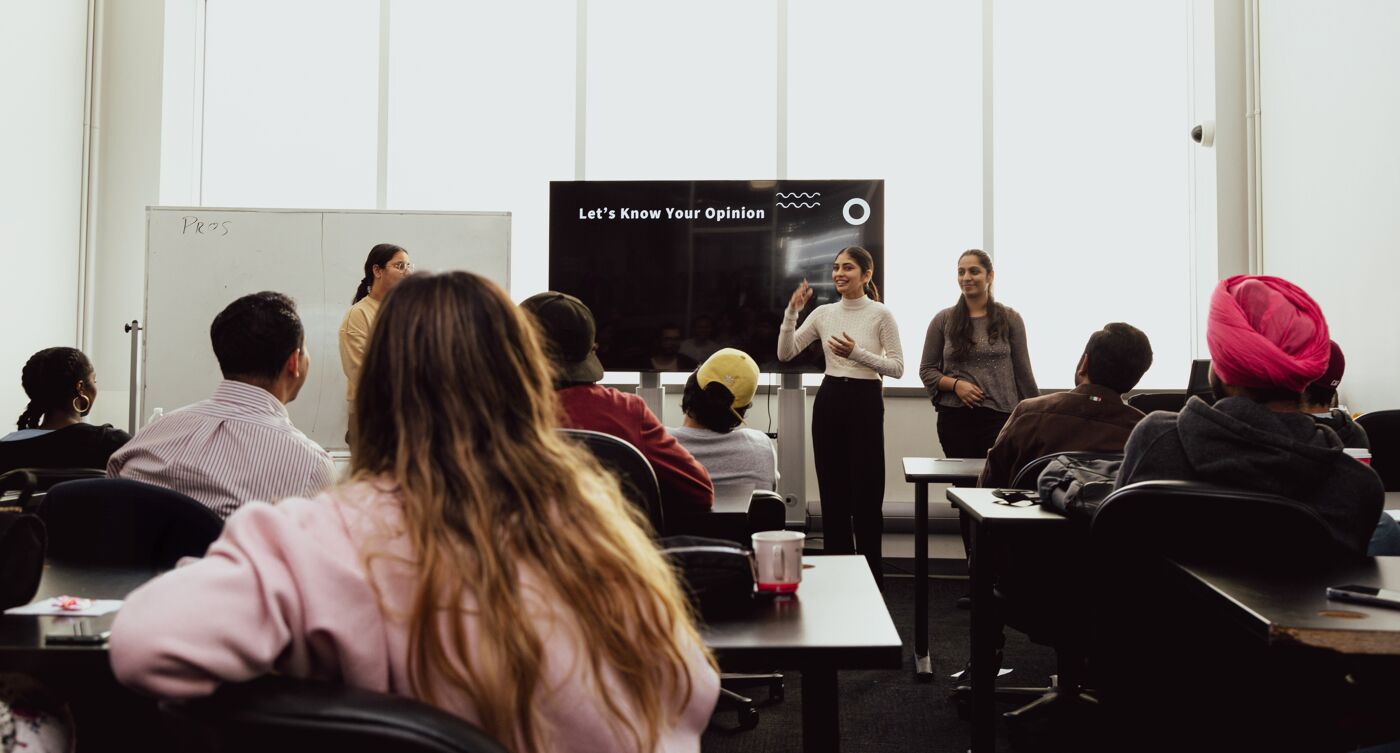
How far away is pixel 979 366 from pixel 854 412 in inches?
22.6

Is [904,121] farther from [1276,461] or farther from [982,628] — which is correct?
[1276,461]

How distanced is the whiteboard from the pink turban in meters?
3.97

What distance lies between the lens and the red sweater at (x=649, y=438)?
7.38ft

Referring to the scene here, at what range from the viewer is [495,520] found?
846 mm

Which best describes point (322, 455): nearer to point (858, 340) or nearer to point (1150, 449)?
point (1150, 449)

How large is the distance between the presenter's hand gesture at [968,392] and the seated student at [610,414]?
2344 mm

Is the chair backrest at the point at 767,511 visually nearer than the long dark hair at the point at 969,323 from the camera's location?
Yes

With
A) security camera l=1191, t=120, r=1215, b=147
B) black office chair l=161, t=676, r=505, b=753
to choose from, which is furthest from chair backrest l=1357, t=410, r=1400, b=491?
black office chair l=161, t=676, r=505, b=753

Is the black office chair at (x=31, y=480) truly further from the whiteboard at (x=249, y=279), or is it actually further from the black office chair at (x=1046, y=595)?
the whiteboard at (x=249, y=279)

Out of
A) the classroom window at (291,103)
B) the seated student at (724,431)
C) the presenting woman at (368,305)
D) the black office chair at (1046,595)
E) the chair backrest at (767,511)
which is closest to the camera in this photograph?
the black office chair at (1046,595)

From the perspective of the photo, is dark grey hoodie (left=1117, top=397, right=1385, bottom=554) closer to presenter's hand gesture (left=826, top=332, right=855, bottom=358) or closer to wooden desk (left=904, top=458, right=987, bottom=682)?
wooden desk (left=904, top=458, right=987, bottom=682)

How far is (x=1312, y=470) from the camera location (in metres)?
1.70

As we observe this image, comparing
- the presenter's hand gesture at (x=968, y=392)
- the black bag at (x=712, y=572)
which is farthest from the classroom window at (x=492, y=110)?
the black bag at (x=712, y=572)

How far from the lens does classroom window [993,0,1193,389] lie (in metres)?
5.72
